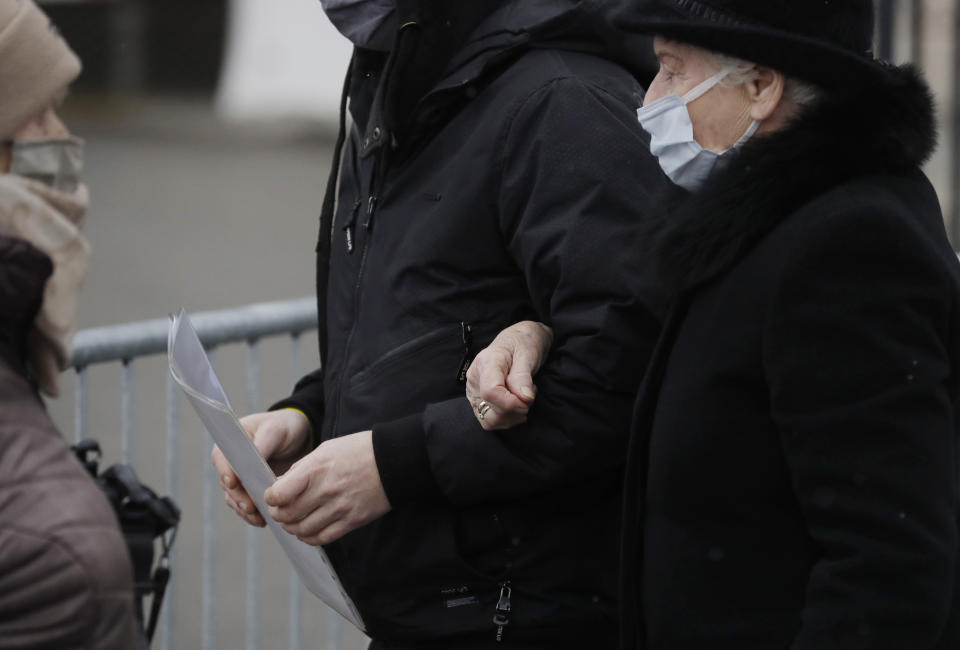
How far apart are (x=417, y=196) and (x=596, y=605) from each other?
67cm

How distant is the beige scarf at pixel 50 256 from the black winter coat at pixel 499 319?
1.53 feet

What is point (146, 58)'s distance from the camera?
2178cm

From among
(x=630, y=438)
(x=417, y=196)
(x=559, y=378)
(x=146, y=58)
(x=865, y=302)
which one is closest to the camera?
(x=865, y=302)

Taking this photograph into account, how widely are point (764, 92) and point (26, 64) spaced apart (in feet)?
3.25

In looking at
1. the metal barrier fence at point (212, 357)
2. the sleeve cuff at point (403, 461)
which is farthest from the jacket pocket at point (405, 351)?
the metal barrier fence at point (212, 357)

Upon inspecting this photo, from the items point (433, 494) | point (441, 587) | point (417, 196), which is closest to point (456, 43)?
point (417, 196)

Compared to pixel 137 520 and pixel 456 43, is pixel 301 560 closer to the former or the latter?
pixel 137 520

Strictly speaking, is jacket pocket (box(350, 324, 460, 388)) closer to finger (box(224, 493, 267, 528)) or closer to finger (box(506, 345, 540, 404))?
finger (box(506, 345, 540, 404))

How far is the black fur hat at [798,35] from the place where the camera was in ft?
5.90

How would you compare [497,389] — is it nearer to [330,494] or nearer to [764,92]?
[330,494]

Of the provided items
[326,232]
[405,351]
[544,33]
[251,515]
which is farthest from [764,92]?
[251,515]

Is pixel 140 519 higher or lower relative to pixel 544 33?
lower

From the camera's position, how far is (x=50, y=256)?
1898mm

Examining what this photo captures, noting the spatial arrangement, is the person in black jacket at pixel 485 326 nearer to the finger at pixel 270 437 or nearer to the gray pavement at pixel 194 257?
the finger at pixel 270 437
